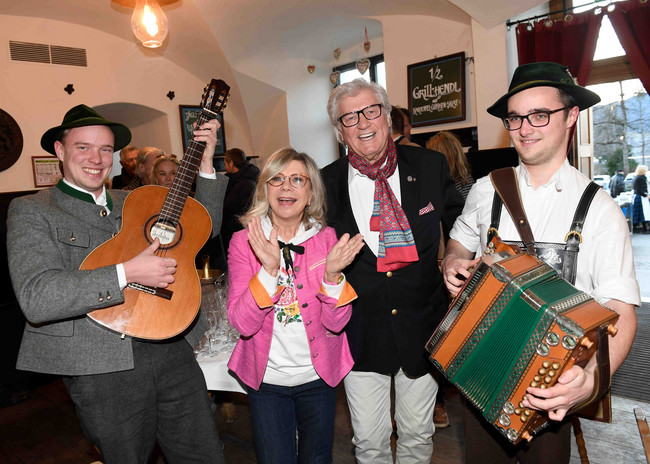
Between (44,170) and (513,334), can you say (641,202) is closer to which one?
(513,334)

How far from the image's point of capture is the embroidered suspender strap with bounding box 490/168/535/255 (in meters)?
1.54

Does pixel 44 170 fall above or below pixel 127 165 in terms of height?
above

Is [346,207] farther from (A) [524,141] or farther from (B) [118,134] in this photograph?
(B) [118,134]

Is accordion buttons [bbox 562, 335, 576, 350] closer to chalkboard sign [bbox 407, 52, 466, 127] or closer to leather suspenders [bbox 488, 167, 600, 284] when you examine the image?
leather suspenders [bbox 488, 167, 600, 284]

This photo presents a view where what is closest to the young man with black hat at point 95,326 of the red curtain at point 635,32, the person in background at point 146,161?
the person in background at point 146,161

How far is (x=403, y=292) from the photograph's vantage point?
78.7 inches

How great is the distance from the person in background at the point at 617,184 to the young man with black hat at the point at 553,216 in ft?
17.2

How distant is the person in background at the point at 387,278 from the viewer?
1.99 m

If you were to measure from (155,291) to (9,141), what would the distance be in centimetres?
601

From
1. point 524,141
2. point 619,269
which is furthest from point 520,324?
point 524,141

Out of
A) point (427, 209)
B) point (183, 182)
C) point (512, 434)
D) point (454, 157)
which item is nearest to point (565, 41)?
point (454, 157)

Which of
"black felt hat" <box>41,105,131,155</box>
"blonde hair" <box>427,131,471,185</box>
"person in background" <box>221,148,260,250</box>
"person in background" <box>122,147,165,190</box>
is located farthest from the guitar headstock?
"person in background" <box>221,148,260,250</box>

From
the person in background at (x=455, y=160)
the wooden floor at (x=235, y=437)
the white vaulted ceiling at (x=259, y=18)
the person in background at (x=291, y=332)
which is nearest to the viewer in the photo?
the person in background at (x=291, y=332)

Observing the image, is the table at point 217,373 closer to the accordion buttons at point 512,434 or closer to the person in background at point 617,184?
the accordion buttons at point 512,434
